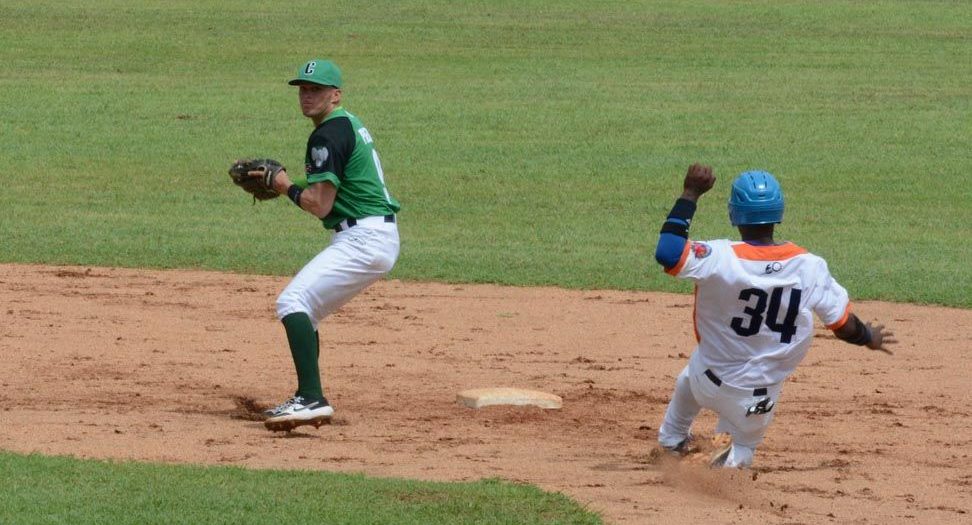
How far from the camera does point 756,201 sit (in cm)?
651

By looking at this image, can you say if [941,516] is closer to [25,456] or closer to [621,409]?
[621,409]

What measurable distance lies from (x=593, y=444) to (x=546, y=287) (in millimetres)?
4505

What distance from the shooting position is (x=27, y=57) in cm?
2527

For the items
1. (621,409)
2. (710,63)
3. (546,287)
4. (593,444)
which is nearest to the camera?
(593,444)

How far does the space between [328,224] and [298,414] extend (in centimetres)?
103

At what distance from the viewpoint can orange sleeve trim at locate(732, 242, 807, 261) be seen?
21.4ft

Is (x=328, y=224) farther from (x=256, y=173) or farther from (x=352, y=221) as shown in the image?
(x=256, y=173)

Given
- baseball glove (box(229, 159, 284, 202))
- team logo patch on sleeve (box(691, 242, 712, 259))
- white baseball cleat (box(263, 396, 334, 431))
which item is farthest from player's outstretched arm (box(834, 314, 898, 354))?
baseball glove (box(229, 159, 284, 202))

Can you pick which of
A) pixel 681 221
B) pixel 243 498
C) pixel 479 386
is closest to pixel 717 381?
pixel 681 221

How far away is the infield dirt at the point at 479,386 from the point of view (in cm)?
678

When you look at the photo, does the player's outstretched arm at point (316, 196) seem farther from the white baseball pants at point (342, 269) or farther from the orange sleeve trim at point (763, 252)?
the orange sleeve trim at point (763, 252)

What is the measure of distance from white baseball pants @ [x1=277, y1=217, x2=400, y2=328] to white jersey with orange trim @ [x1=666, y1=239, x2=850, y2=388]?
1.88 metres

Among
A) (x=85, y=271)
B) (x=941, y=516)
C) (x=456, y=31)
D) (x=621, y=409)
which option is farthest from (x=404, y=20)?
(x=941, y=516)

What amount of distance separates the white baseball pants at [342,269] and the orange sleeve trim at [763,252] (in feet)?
6.75
